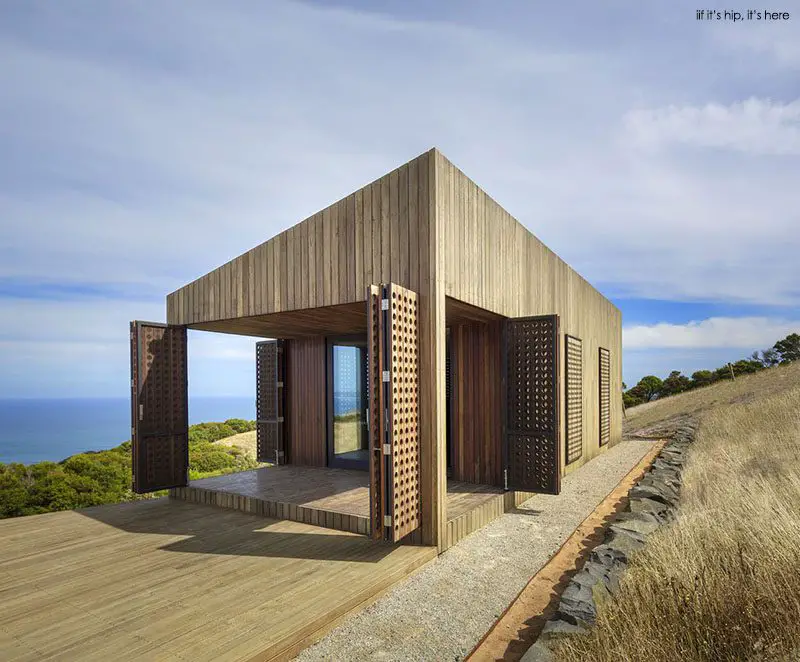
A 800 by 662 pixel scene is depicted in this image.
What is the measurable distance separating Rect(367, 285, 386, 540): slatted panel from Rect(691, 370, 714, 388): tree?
1098 inches

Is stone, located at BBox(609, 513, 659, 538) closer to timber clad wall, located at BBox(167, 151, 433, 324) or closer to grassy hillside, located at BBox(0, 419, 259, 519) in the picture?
timber clad wall, located at BBox(167, 151, 433, 324)

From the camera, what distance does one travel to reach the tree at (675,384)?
26422 mm

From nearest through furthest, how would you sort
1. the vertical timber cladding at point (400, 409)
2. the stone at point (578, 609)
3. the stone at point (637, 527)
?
the stone at point (578, 609) → the vertical timber cladding at point (400, 409) → the stone at point (637, 527)

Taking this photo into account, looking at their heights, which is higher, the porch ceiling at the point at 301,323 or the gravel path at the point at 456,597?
the porch ceiling at the point at 301,323

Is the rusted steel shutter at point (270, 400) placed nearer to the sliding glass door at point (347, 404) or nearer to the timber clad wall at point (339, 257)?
the sliding glass door at point (347, 404)

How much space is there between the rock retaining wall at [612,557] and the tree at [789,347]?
2725 centimetres

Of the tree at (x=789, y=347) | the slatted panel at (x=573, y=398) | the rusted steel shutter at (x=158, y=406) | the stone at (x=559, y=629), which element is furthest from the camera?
the tree at (x=789, y=347)

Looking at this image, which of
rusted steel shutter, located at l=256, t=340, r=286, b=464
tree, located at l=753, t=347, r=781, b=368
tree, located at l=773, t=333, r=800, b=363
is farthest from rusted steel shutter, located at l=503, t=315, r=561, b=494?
tree, located at l=773, t=333, r=800, b=363

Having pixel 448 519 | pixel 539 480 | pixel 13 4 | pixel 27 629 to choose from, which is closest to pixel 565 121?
pixel 539 480

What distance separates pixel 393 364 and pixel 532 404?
9.15 ft

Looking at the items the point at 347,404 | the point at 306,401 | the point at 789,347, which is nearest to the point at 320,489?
the point at 347,404

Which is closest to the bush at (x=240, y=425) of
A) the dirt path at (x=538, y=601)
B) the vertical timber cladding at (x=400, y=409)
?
the dirt path at (x=538, y=601)

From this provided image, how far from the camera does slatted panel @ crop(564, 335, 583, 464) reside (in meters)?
7.83

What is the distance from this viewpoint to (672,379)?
27141mm
